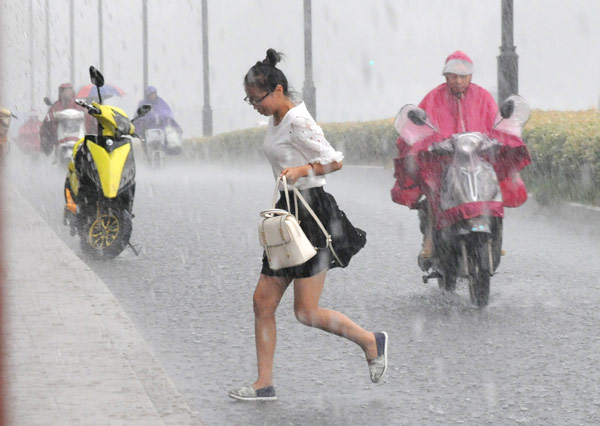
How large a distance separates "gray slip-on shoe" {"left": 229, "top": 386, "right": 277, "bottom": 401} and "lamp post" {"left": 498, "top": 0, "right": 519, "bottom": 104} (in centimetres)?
1136

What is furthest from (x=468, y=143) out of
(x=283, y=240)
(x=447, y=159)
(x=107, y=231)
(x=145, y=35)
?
(x=145, y=35)

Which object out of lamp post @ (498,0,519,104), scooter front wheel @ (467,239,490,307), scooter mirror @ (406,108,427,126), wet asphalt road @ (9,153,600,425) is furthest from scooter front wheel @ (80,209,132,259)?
lamp post @ (498,0,519,104)

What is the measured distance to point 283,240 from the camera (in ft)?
14.9

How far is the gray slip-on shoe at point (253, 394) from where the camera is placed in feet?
16.2

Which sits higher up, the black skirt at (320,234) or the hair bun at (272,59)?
the hair bun at (272,59)

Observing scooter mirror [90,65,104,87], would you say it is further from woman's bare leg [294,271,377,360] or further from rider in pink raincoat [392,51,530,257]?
woman's bare leg [294,271,377,360]

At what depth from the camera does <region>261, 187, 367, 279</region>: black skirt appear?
189 inches

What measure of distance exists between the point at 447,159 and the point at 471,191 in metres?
0.32

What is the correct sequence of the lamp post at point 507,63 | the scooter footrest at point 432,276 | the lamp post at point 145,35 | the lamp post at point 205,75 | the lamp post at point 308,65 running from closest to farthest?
the scooter footrest at point 432,276
the lamp post at point 507,63
the lamp post at point 308,65
the lamp post at point 205,75
the lamp post at point 145,35

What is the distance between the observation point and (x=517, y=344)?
20.1ft

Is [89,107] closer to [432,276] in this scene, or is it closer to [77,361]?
[432,276]

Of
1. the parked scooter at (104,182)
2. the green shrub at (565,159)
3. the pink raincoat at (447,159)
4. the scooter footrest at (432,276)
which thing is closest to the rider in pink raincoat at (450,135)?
the pink raincoat at (447,159)

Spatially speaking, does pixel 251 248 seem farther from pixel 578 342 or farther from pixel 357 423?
pixel 357 423

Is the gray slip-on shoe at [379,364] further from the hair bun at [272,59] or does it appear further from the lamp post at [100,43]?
the lamp post at [100,43]
